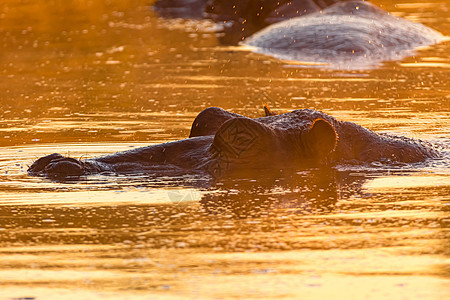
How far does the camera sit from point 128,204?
17.8 feet

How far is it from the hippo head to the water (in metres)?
0.14

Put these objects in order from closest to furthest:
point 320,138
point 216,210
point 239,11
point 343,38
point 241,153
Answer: point 216,210
point 320,138
point 241,153
point 343,38
point 239,11

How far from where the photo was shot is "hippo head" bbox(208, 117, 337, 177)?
5922 mm

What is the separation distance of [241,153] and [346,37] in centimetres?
893

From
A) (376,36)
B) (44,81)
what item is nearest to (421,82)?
(376,36)

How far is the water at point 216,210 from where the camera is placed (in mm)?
3916

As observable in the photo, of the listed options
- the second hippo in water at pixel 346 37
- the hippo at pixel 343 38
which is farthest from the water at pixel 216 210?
the second hippo in water at pixel 346 37

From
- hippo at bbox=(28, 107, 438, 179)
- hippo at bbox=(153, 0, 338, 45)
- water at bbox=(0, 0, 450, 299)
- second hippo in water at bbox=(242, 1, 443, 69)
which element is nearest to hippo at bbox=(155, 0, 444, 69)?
second hippo in water at bbox=(242, 1, 443, 69)

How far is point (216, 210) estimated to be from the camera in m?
5.26

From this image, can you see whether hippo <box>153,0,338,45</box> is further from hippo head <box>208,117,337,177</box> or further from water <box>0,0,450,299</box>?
hippo head <box>208,117,337,177</box>

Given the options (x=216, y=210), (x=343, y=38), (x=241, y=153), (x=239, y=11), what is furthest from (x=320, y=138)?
(x=239, y=11)

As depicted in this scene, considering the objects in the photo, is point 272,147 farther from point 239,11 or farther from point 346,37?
point 239,11

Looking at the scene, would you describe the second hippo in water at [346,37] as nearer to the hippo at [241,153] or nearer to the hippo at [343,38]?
the hippo at [343,38]

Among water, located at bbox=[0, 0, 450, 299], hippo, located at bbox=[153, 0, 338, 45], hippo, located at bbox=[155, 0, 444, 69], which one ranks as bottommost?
water, located at bbox=[0, 0, 450, 299]
